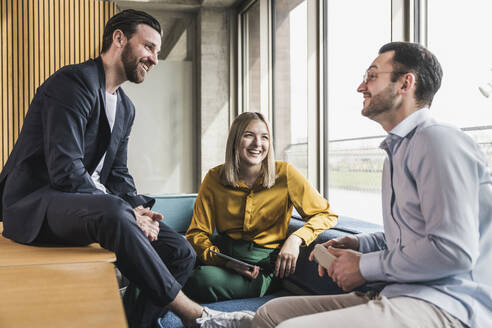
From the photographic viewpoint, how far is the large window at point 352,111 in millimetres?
3194

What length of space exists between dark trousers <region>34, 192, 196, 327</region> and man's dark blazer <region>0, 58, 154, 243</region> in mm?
88

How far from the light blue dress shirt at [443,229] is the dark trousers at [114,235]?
0.78 m

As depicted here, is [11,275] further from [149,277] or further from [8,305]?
[149,277]

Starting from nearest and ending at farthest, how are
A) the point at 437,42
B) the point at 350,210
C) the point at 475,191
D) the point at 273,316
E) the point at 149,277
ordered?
the point at 475,191, the point at 273,316, the point at 149,277, the point at 437,42, the point at 350,210

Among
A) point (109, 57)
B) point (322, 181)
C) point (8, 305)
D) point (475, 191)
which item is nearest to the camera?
point (8, 305)

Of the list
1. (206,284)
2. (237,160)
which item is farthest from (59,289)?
(237,160)

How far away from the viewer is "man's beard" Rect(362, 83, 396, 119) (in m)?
1.54

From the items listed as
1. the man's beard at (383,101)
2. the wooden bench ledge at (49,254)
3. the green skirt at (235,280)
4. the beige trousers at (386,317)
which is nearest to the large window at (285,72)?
the green skirt at (235,280)

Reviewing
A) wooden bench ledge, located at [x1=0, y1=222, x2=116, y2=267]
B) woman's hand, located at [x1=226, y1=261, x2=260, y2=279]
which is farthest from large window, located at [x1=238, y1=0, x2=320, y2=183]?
wooden bench ledge, located at [x1=0, y1=222, x2=116, y2=267]

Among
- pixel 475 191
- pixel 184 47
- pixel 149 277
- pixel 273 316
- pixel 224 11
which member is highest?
pixel 224 11

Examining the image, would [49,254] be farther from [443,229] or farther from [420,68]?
[420,68]

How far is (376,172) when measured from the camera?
316 centimetres

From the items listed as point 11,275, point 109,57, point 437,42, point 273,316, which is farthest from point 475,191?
point 109,57

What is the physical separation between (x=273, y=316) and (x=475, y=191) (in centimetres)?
79
